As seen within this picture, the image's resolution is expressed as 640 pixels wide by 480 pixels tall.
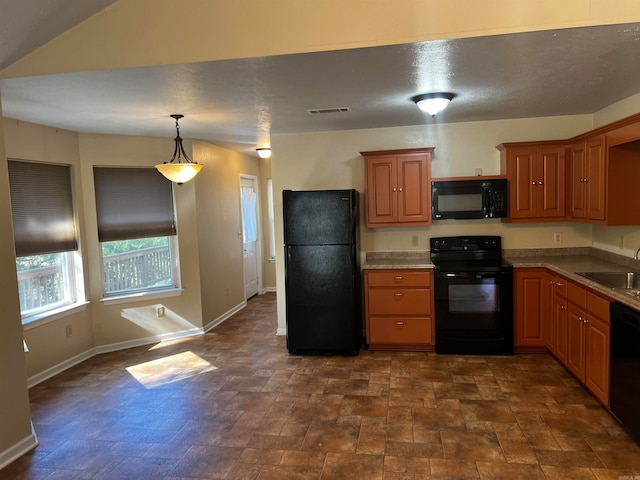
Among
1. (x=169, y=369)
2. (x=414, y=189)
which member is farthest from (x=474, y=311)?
(x=169, y=369)

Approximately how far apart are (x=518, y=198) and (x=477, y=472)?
2.70m

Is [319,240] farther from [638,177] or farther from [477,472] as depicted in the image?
[638,177]

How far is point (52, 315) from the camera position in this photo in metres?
4.05

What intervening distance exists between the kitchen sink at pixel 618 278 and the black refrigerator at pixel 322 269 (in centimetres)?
196

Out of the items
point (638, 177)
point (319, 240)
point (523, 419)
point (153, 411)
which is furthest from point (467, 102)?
point (153, 411)

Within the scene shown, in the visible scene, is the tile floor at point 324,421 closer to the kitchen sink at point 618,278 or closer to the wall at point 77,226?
the wall at point 77,226

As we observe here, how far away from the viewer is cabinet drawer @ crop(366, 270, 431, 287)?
4156 millimetres

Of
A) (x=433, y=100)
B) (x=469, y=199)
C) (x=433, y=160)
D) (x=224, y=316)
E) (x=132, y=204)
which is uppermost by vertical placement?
(x=433, y=100)

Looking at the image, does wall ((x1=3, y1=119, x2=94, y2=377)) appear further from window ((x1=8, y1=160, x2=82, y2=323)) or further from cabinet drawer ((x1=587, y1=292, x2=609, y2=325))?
cabinet drawer ((x1=587, y1=292, x2=609, y2=325))

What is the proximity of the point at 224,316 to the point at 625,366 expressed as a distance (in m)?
4.49

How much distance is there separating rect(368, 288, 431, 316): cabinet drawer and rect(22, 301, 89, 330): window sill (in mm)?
2978

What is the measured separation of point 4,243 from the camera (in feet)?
8.71

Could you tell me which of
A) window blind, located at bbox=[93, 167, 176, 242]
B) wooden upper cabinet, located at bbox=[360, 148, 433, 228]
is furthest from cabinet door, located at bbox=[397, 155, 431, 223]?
window blind, located at bbox=[93, 167, 176, 242]

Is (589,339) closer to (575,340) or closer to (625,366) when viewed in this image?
(575,340)
